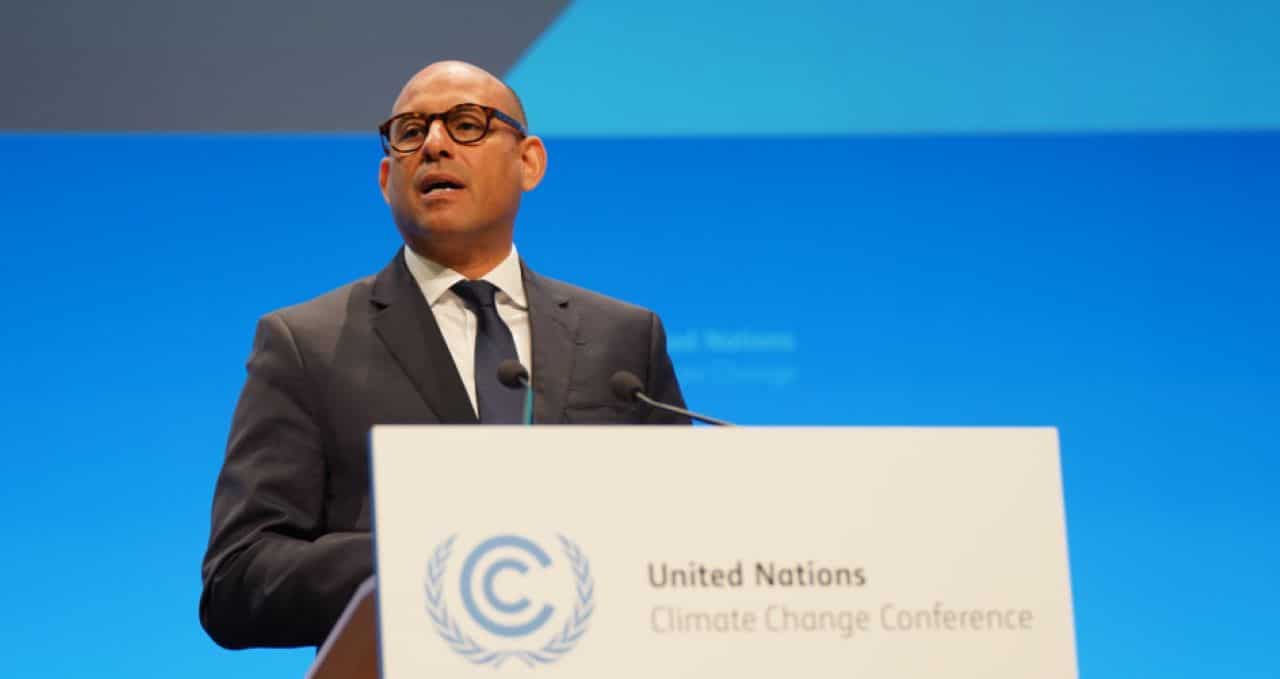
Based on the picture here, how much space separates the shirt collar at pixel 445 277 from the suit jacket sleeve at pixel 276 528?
25 cm

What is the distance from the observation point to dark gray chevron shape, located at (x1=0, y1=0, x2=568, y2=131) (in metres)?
3.64

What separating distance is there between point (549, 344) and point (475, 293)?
0.15 m

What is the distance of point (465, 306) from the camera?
2564mm

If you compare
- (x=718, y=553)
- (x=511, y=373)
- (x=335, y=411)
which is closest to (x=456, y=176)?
(x=335, y=411)

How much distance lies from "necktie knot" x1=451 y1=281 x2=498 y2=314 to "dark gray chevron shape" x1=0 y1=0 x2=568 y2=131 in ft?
4.17

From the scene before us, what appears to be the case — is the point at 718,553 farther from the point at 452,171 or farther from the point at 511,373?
the point at 452,171

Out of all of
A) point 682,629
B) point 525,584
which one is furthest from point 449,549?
point 682,629

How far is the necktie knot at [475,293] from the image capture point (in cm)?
255

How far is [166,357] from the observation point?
11.8 feet

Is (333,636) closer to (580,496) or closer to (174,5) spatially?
(580,496)

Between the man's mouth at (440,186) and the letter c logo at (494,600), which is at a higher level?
the man's mouth at (440,186)

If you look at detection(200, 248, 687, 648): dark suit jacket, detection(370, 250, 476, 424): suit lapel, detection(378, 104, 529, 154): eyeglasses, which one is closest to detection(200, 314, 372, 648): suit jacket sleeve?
detection(200, 248, 687, 648): dark suit jacket

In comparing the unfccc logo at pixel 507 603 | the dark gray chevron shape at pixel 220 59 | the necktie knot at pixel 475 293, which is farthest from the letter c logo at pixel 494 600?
the dark gray chevron shape at pixel 220 59

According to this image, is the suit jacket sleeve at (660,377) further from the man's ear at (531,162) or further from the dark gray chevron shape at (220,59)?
the dark gray chevron shape at (220,59)
